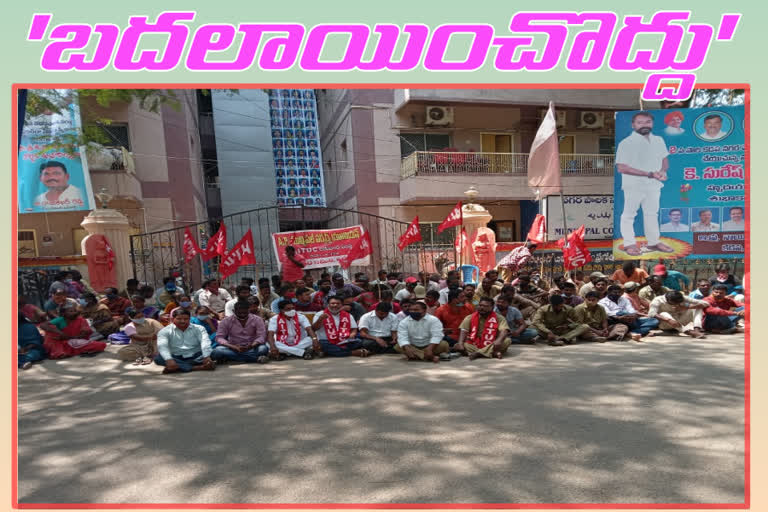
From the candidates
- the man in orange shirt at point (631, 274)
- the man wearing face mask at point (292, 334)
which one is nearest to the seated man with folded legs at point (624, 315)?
the man in orange shirt at point (631, 274)

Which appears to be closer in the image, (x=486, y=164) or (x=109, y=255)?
(x=109, y=255)

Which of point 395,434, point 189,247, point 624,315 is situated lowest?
point 395,434

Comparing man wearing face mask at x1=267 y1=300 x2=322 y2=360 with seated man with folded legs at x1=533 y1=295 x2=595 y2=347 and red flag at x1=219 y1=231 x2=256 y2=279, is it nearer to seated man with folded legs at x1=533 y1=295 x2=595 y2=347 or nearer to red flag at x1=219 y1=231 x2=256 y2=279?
red flag at x1=219 y1=231 x2=256 y2=279

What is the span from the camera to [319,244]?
8.45 metres

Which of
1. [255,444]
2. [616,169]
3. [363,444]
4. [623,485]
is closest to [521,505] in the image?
[623,485]

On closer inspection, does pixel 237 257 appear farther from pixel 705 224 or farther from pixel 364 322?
pixel 705 224

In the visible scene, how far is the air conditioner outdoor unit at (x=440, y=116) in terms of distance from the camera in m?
14.7

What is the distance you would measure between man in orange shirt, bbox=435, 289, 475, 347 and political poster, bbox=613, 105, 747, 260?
4056 mm

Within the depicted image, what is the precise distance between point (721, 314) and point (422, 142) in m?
10.7

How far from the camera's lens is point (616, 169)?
8.08 m

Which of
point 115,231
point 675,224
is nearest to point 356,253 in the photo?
point 115,231

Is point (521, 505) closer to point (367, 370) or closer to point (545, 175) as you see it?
Answer: point (367, 370)

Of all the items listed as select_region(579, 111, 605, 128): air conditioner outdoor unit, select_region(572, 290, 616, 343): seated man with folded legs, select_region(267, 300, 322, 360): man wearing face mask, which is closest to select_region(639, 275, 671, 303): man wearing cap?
select_region(572, 290, 616, 343): seated man with folded legs

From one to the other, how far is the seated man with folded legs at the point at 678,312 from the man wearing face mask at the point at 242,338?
5.87 m
